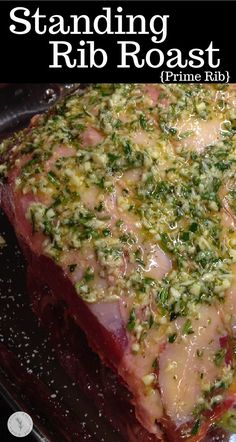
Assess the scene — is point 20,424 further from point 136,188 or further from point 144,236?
point 136,188

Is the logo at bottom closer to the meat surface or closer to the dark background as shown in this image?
the meat surface

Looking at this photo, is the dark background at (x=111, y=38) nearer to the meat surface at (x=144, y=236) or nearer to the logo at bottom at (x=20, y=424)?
the meat surface at (x=144, y=236)

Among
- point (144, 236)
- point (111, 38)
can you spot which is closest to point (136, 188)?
point (144, 236)

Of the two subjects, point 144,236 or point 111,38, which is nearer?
point 144,236

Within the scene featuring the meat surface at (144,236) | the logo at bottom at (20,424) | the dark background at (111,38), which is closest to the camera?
the meat surface at (144,236)

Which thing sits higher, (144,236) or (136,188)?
(136,188)

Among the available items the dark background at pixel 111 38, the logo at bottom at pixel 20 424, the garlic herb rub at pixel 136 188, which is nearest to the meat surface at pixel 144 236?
the garlic herb rub at pixel 136 188

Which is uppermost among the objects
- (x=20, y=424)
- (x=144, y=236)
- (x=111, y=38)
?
(x=111, y=38)

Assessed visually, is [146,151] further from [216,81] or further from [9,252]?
[9,252]

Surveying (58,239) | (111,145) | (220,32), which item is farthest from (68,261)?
(220,32)
